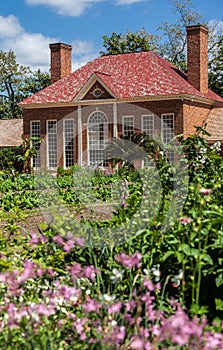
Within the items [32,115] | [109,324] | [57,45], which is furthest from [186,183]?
[57,45]

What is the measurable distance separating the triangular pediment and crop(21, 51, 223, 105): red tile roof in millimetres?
119

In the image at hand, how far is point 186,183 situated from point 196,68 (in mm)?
24882

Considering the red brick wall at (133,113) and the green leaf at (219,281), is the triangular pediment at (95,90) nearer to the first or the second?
the red brick wall at (133,113)

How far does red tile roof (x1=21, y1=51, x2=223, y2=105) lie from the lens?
92.1 ft

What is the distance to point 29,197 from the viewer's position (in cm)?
1491

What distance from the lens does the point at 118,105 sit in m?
28.6

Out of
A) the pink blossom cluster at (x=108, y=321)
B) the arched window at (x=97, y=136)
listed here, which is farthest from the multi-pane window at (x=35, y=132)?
the pink blossom cluster at (x=108, y=321)

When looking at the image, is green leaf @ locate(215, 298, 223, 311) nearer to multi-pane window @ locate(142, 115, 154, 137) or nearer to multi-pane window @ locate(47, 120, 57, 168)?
multi-pane window @ locate(142, 115, 154, 137)

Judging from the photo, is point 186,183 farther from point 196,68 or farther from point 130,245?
point 196,68

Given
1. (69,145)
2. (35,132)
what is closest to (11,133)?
(35,132)

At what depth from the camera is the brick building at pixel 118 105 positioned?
27984mm

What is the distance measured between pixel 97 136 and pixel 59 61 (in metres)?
6.44

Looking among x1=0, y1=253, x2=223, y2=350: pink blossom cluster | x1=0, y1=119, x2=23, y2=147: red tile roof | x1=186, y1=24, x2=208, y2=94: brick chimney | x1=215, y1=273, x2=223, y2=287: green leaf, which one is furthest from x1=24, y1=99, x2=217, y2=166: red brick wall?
x1=0, y1=253, x2=223, y2=350: pink blossom cluster

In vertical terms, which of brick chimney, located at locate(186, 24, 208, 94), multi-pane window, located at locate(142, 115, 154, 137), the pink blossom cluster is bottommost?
the pink blossom cluster
